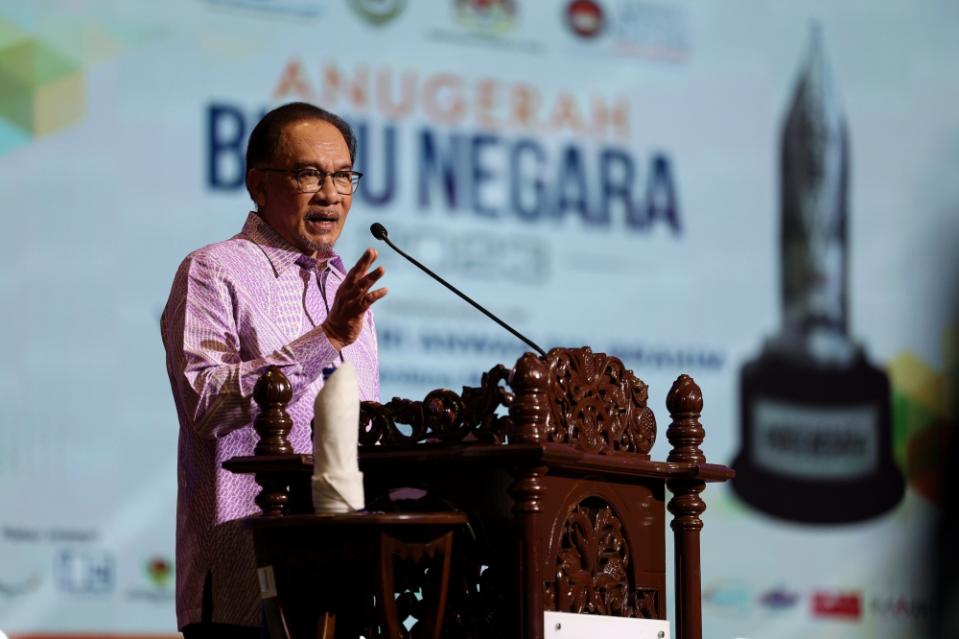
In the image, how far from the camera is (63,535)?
4164 mm

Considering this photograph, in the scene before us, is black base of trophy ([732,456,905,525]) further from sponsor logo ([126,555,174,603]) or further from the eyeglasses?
the eyeglasses

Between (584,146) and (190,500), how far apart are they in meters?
3.06

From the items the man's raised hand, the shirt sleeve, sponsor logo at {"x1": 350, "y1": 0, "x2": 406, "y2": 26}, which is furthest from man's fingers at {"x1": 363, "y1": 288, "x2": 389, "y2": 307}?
sponsor logo at {"x1": 350, "y1": 0, "x2": 406, "y2": 26}

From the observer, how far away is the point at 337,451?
201 centimetres

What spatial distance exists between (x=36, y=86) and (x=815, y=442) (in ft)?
9.46

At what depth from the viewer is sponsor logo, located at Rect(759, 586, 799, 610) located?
5445mm

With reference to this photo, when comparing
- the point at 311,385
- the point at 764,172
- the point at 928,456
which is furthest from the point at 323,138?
the point at 928,456

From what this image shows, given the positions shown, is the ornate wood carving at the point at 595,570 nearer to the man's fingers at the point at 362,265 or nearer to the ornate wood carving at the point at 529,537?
the ornate wood carving at the point at 529,537

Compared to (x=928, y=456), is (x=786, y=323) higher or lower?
higher

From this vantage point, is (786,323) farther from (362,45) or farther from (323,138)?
(323,138)

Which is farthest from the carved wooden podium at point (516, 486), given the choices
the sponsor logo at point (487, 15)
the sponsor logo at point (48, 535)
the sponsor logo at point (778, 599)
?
the sponsor logo at point (778, 599)

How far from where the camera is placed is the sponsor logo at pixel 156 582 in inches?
169

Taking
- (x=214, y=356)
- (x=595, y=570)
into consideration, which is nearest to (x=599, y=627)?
(x=595, y=570)

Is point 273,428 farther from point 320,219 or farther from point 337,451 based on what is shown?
point 320,219
